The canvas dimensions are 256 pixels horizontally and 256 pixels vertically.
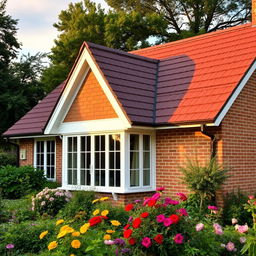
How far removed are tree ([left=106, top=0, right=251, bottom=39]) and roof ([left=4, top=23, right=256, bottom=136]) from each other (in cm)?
1901

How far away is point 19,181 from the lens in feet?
51.6

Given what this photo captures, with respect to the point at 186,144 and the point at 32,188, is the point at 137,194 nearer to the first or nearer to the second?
the point at 186,144

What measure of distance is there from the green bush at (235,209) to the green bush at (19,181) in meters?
7.71

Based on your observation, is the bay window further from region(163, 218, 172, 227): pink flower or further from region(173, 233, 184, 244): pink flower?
region(173, 233, 184, 244): pink flower

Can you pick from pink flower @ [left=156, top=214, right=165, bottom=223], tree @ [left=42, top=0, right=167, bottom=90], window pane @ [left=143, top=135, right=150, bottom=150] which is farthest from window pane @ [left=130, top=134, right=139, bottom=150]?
tree @ [left=42, top=0, right=167, bottom=90]

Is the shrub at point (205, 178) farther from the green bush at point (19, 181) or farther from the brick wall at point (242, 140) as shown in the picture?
the green bush at point (19, 181)

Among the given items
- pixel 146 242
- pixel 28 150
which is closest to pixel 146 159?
pixel 146 242

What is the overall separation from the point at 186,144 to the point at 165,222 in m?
6.26

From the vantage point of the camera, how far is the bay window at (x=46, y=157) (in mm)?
17047

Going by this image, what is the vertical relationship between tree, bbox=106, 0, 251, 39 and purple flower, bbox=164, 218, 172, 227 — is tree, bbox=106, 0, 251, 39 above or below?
above

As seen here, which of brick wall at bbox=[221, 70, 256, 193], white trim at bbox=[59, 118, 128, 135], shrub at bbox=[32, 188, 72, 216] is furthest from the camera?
white trim at bbox=[59, 118, 128, 135]

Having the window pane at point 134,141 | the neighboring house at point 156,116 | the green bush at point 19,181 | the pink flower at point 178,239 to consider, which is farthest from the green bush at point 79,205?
the green bush at point 19,181

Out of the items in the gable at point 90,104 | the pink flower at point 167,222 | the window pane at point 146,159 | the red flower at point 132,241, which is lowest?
the red flower at point 132,241

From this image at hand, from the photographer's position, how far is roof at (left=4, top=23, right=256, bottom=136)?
11.4 m
